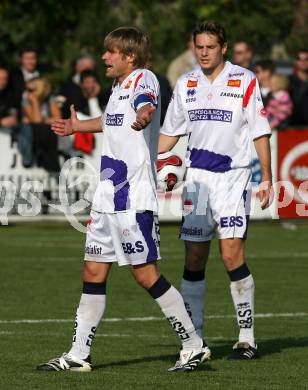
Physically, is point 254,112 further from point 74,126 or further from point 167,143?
point 74,126

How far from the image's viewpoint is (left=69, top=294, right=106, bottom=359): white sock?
9359 mm

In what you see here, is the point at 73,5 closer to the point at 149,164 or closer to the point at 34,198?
the point at 34,198

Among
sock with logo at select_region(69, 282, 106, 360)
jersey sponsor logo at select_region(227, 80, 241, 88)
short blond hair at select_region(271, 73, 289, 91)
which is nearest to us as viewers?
sock with logo at select_region(69, 282, 106, 360)

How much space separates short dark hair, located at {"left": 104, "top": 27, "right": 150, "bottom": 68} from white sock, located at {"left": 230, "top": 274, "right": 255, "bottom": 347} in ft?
6.08

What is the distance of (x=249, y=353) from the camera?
10.0 meters

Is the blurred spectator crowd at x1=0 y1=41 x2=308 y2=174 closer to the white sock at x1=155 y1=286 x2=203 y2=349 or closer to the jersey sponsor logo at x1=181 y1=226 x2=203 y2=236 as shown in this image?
the jersey sponsor logo at x1=181 y1=226 x2=203 y2=236

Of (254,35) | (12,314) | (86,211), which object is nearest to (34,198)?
(86,211)

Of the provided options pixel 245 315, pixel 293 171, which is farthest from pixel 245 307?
pixel 293 171

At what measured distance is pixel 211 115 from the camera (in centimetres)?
1016

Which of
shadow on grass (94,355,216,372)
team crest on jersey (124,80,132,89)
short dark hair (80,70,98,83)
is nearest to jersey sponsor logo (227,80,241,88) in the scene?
team crest on jersey (124,80,132,89)

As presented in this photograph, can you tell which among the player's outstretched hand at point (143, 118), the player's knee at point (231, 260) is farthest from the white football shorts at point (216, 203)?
the player's outstretched hand at point (143, 118)

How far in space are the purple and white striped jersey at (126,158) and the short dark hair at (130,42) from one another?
4.0 inches

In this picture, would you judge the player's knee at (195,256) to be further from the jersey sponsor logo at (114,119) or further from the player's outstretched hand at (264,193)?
the jersey sponsor logo at (114,119)

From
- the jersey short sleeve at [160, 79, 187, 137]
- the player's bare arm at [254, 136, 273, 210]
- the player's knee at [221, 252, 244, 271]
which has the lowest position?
the player's knee at [221, 252, 244, 271]
